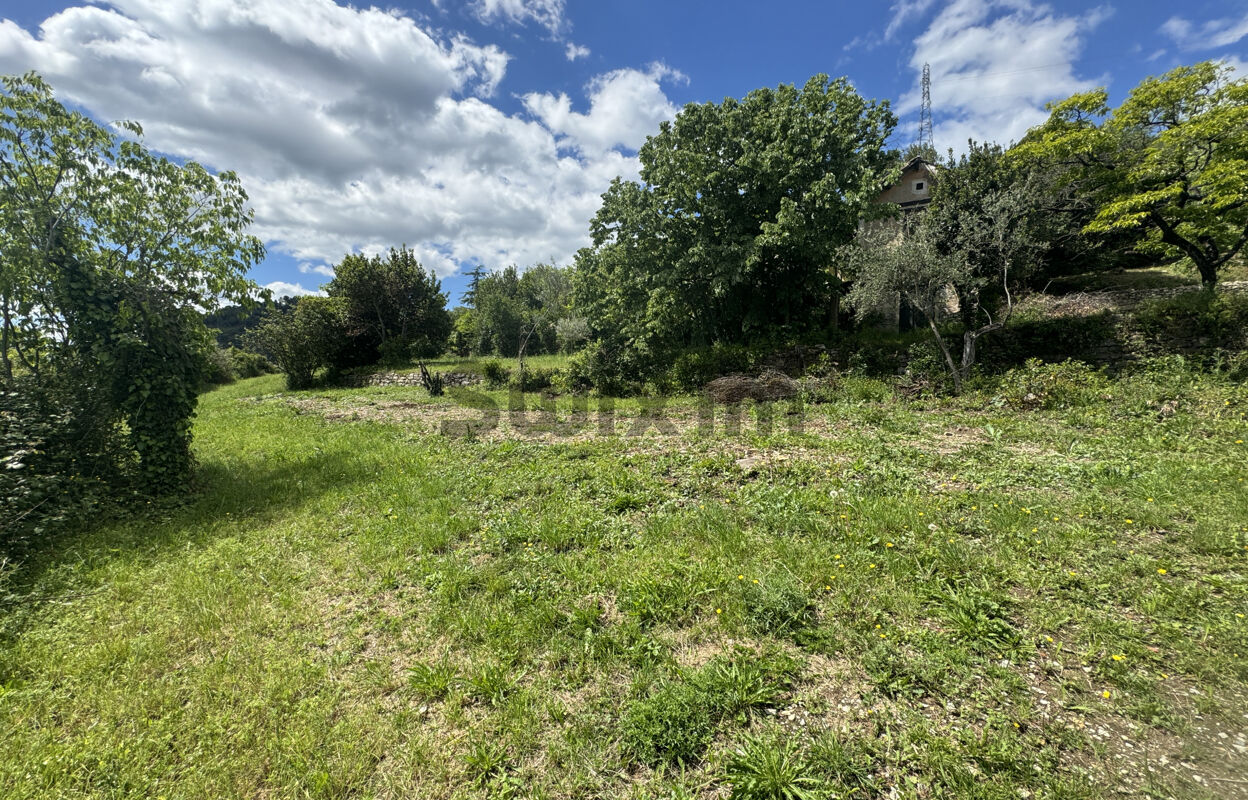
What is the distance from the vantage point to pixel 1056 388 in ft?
28.1

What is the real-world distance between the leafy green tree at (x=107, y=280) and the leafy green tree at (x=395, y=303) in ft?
61.5

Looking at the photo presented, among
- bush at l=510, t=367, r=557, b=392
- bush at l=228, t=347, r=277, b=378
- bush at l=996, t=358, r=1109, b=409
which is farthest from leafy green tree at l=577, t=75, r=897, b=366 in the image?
bush at l=228, t=347, r=277, b=378

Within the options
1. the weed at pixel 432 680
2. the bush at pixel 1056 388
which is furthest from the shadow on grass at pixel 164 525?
the bush at pixel 1056 388

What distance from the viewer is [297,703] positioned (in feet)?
8.98

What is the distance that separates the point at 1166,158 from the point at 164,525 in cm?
2376

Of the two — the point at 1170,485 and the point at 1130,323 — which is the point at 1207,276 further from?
the point at 1170,485

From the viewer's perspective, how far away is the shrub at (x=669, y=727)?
234 centimetres

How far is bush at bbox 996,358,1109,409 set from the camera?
27.4 feet

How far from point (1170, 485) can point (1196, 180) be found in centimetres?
1320

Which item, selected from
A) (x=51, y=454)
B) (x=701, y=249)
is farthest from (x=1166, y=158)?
(x=51, y=454)

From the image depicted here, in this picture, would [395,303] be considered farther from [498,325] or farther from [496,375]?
[496,375]

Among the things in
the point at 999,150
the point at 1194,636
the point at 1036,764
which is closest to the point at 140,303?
the point at 1036,764

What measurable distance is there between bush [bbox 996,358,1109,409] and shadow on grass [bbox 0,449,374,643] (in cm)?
1263

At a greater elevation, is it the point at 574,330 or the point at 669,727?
the point at 574,330
